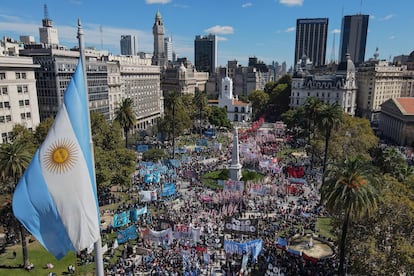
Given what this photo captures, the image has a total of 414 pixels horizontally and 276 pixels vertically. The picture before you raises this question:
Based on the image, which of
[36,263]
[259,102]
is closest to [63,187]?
[36,263]

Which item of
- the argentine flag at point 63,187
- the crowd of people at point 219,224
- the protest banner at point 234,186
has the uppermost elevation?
the argentine flag at point 63,187

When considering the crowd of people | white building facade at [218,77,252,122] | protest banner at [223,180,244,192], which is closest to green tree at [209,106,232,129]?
white building facade at [218,77,252,122]

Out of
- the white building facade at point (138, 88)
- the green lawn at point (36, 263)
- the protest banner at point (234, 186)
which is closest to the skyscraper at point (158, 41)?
the white building facade at point (138, 88)

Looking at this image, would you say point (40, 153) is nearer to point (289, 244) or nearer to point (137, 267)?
point (137, 267)

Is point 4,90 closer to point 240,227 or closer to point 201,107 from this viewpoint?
point 240,227

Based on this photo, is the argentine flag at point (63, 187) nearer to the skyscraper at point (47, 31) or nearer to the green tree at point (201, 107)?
Result: the green tree at point (201, 107)

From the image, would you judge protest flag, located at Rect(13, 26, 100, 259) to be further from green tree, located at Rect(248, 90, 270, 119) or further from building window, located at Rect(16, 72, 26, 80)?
green tree, located at Rect(248, 90, 270, 119)

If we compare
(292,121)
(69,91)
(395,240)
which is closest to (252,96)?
(292,121)
